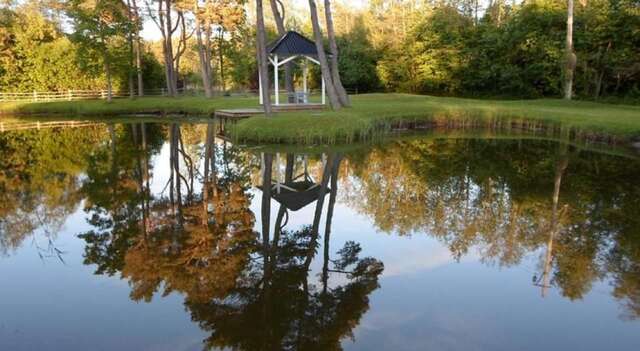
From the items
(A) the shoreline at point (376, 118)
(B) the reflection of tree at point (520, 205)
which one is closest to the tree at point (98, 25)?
(A) the shoreline at point (376, 118)

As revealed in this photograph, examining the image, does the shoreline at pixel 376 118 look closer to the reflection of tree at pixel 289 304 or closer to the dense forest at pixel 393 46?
the dense forest at pixel 393 46

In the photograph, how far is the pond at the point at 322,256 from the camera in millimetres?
4336

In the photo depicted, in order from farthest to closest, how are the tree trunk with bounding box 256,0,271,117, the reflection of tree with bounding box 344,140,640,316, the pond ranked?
the tree trunk with bounding box 256,0,271,117 → the reflection of tree with bounding box 344,140,640,316 → the pond

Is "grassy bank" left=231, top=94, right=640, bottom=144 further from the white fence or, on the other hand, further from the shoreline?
the white fence

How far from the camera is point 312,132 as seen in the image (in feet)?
47.4

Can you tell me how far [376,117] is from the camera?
17.7 m

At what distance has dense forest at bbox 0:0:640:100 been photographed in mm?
24531

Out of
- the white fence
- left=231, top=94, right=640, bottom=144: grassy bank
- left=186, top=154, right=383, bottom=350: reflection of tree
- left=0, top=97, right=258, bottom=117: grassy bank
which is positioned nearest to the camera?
left=186, top=154, right=383, bottom=350: reflection of tree

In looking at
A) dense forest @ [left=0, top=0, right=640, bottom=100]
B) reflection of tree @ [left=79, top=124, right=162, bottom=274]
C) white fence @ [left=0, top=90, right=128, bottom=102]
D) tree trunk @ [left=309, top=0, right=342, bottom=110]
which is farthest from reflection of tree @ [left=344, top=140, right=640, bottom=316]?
white fence @ [left=0, top=90, right=128, bottom=102]

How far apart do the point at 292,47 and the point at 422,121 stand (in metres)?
6.05

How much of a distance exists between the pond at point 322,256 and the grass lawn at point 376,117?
8.60 feet

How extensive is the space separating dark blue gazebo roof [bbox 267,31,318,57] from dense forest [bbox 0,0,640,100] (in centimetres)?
654

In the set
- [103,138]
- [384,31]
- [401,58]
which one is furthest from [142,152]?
[384,31]

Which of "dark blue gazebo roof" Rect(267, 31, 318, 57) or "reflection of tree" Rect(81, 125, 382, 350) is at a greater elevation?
"dark blue gazebo roof" Rect(267, 31, 318, 57)
